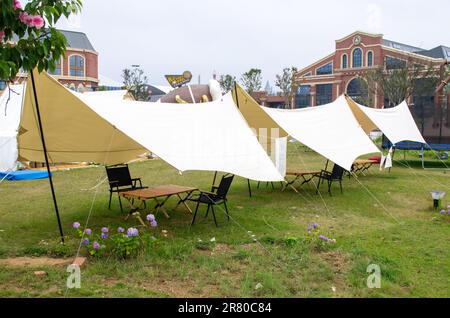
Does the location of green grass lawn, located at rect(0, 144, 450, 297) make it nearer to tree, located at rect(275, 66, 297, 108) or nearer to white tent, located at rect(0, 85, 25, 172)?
white tent, located at rect(0, 85, 25, 172)

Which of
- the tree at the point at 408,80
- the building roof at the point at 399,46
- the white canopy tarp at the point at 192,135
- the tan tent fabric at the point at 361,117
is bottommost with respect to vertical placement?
the white canopy tarp at the point at 192,135

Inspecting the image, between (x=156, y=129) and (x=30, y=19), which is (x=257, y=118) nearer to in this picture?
(x=156, y=129)

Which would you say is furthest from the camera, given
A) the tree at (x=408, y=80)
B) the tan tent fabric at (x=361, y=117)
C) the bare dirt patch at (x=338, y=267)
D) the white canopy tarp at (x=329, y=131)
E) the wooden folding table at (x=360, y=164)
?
the tree at (x=408, y=80)

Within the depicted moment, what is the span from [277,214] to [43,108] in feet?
13.1

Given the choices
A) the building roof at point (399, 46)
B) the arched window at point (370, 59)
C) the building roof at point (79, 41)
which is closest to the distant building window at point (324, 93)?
the arched window at point (370, 59)

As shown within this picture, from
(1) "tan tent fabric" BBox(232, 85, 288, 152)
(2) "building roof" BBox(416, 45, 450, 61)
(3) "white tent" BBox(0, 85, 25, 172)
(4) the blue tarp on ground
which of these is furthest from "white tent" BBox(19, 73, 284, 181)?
(2) "building roof" BBox(416, 45, 450, 61)

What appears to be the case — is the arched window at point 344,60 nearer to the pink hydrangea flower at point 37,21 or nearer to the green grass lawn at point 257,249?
the green grass lawn at point 257,249

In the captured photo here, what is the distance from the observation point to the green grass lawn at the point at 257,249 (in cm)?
394

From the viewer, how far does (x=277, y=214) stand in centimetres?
710

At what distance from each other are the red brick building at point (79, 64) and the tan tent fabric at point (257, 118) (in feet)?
A: 143

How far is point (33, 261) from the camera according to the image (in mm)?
4707

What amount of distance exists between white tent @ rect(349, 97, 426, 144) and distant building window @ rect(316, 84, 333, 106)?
3635cm

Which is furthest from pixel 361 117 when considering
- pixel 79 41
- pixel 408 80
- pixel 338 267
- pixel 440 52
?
pixel 79 41
